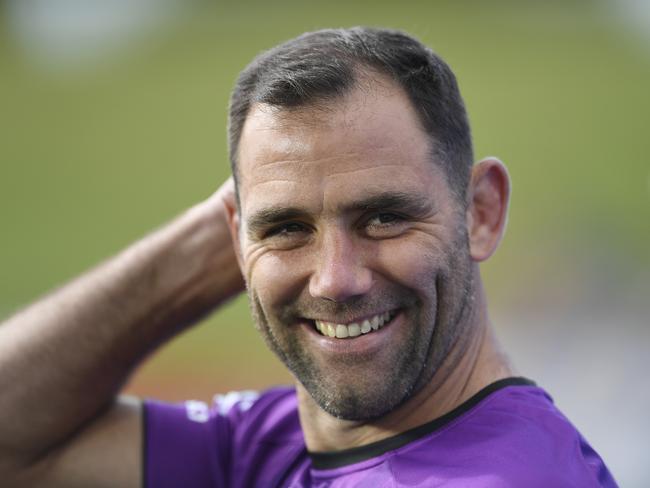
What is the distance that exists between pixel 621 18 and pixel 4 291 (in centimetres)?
1212

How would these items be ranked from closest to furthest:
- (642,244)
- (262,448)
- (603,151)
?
(262,448), (642,244), (603,151)

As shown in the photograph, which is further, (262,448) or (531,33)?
(531,33)

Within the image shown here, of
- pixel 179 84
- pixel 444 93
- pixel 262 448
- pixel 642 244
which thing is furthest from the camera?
pixel 179 84

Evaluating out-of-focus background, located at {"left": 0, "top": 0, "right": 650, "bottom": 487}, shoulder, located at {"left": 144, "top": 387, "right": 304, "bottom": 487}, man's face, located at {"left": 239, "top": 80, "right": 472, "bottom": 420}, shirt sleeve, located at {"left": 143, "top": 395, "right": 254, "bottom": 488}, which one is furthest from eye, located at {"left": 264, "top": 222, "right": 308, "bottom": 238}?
out-of-focus background, located at {"left": 0, "top": 0, "right": 650, "bottom": 487}

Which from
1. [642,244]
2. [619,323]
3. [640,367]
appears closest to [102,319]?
[640,367]

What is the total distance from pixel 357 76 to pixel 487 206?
1.72 feet

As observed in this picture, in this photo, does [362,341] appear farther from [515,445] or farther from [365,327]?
[515,445]

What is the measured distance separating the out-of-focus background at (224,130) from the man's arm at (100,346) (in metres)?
8.78

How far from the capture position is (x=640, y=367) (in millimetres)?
9133

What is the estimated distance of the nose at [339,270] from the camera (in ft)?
7.07

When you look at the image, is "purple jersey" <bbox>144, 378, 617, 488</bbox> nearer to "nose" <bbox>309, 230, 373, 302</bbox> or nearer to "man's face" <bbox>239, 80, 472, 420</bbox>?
"man's face" <bbox>239, 80, 472, 420</bbox>

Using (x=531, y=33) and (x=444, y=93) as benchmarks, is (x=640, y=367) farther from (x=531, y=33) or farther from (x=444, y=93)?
(x=531, y=33)

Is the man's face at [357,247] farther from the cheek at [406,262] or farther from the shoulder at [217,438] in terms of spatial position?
the shoulder at [217,438]

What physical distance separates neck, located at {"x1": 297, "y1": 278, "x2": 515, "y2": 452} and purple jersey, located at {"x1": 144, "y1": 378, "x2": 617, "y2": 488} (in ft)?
0.12
